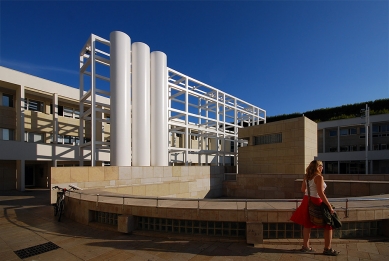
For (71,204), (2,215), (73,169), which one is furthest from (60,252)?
(73,169)

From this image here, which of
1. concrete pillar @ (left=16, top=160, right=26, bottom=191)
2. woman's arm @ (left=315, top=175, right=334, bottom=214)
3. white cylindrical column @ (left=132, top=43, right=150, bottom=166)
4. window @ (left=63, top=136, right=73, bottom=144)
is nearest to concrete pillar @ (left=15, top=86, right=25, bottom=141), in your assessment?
concrete pillar @ (left=16, top=160, right=26, bottom=191)

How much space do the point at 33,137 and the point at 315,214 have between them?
2901 cm

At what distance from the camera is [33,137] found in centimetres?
2528

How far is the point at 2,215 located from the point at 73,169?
12.1 feet

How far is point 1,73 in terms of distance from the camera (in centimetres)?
2155

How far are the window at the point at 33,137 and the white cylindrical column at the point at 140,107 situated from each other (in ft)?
47.4

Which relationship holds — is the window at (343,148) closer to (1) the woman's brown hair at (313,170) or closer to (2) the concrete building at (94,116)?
(2) the concrete building at (94,116)

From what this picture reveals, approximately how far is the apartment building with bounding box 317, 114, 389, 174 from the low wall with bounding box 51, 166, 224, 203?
24.0m

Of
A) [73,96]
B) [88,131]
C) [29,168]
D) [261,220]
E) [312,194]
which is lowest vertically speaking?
[29,168]

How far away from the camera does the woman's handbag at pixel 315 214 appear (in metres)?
4.54

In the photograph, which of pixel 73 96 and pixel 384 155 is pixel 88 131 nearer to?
pixel 73 96

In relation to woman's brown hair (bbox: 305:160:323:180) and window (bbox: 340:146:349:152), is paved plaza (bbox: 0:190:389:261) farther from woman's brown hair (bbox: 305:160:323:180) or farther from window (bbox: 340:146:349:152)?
window (bbox: 340:146:349:152)

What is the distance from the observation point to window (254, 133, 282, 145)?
70.9 ft

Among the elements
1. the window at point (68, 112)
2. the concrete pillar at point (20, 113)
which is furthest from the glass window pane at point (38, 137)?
the window at point (68, 112)
